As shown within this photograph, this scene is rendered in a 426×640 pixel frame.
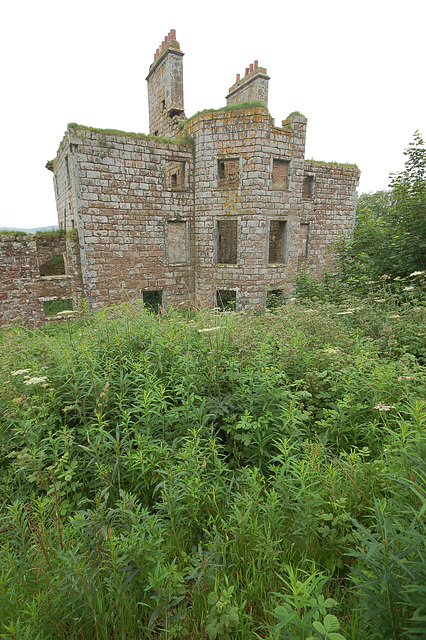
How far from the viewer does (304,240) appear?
13961mm

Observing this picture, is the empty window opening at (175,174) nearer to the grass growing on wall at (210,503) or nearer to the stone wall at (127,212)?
the stone wall at (127,212)

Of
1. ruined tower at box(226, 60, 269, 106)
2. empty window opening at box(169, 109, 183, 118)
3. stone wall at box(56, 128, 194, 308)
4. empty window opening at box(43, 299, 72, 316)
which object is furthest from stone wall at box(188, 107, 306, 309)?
empty window opening at box(43, 299, 72, 316)

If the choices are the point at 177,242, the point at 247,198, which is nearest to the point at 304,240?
the point at 247,198

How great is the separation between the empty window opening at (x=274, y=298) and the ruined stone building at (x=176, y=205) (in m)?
0.07

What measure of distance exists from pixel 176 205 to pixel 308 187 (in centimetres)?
651

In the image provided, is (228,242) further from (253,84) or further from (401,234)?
(401,234)

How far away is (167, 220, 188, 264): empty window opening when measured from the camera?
37.8 feet

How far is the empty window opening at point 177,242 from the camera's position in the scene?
1151 cm

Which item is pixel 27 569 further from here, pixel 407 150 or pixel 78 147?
pixel 78 147

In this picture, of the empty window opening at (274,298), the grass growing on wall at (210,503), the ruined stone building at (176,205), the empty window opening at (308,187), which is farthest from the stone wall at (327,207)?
the grass growing on wall at (210,503)

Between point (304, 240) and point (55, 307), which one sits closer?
point (55, 307)

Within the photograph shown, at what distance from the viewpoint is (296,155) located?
10.9 metres

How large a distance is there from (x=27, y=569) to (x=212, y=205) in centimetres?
1070

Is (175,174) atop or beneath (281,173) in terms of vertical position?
atop
